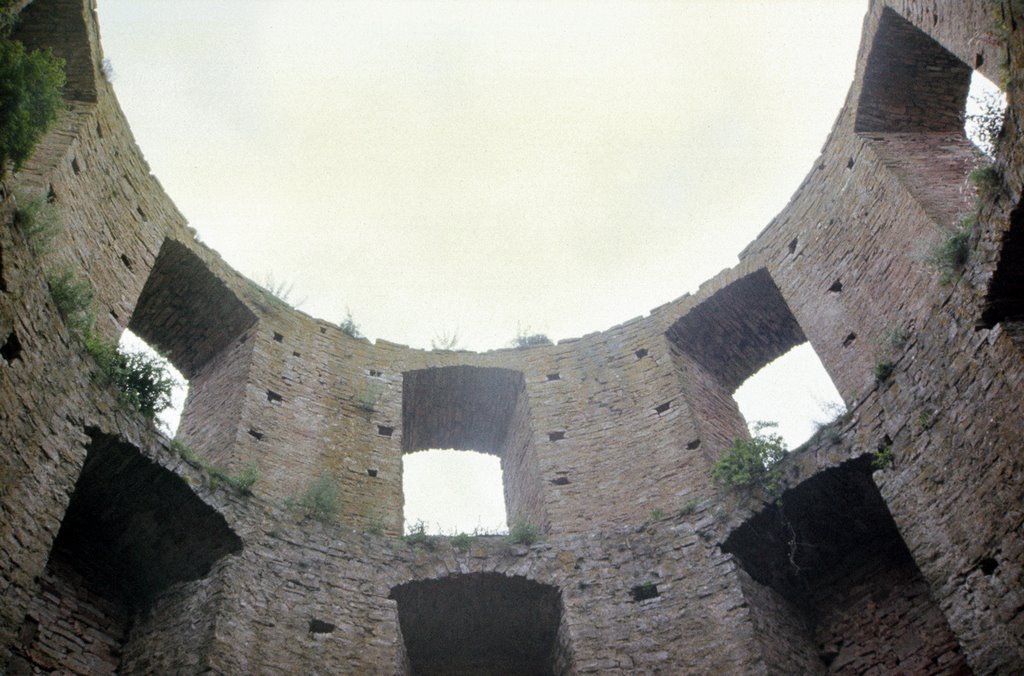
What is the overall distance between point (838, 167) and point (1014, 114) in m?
5.35

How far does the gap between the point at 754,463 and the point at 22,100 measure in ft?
26.8

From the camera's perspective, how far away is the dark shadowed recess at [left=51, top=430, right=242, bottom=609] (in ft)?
27.1

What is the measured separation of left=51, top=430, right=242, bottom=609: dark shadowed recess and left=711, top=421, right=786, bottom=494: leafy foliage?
5.64m

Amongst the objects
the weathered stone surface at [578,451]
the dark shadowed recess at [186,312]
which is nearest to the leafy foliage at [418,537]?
the weathered stone surface at [578,451]

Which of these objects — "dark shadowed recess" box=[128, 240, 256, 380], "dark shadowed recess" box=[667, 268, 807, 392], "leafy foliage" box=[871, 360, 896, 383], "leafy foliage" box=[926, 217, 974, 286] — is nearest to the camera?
"leafy foliage" box=[926, 217, 974, 286]

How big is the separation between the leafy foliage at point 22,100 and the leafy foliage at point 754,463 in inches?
311

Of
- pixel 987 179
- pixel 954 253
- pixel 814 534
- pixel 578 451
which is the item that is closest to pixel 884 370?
pixel 954 253

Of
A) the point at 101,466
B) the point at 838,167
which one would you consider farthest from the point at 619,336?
the point at 101,466

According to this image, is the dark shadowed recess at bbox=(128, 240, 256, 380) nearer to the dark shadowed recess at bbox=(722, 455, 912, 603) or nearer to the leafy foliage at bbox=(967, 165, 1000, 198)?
the dark shadowed recess at bbox=(722, 455, 912, 603)

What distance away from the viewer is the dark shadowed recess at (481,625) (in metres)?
10.0

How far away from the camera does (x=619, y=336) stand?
44.7ft

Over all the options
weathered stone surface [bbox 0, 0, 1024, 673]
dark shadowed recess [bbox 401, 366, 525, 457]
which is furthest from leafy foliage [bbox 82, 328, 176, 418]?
dark shadowed recess [bbox 401, 366, 525, 457]

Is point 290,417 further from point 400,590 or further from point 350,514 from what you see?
point 400,590

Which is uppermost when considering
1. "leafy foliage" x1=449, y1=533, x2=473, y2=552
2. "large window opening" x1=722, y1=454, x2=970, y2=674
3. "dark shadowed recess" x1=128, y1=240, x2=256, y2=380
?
"dark shadowed recess" x1=128, y1=240, x2=256, y2=380
